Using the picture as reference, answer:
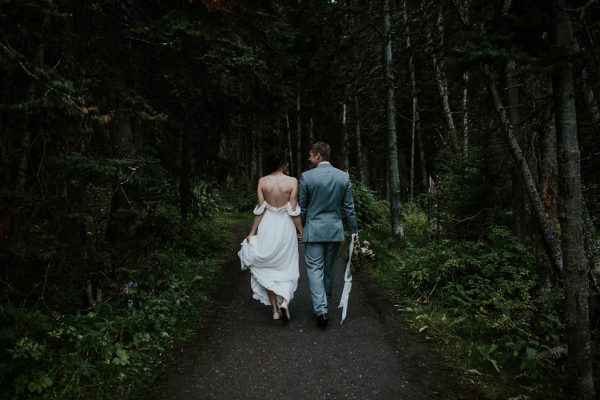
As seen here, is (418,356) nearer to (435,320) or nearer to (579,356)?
(435,320)

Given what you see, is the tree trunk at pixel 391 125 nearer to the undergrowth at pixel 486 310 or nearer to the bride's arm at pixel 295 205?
the undergrowth at pixel 486 310

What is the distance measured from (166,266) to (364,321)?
11.1ft

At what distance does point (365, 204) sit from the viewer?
13.8 meters

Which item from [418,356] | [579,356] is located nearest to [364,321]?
[418,356]

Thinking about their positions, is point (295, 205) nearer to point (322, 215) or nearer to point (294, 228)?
point (294, 228)

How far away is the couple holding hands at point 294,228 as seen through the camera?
559cm

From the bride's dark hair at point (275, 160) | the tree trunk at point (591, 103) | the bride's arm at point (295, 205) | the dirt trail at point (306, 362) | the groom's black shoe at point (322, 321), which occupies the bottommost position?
the dirt trail at point (306, 362)

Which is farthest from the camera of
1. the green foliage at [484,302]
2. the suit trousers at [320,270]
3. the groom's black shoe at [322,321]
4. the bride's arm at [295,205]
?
the bride's arm at [295,205]

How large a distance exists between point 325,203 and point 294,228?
663 mm

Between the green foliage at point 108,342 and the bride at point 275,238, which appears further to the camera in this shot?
the bride at point 275,238

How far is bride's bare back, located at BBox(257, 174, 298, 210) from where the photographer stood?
5.73 meters

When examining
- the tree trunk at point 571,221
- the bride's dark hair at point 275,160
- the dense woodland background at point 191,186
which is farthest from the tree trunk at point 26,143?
the tree trunk at point 571,221

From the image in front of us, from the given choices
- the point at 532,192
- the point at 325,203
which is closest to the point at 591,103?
the point at 532,192

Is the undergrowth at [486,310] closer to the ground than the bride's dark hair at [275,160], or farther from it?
closer to the ground
